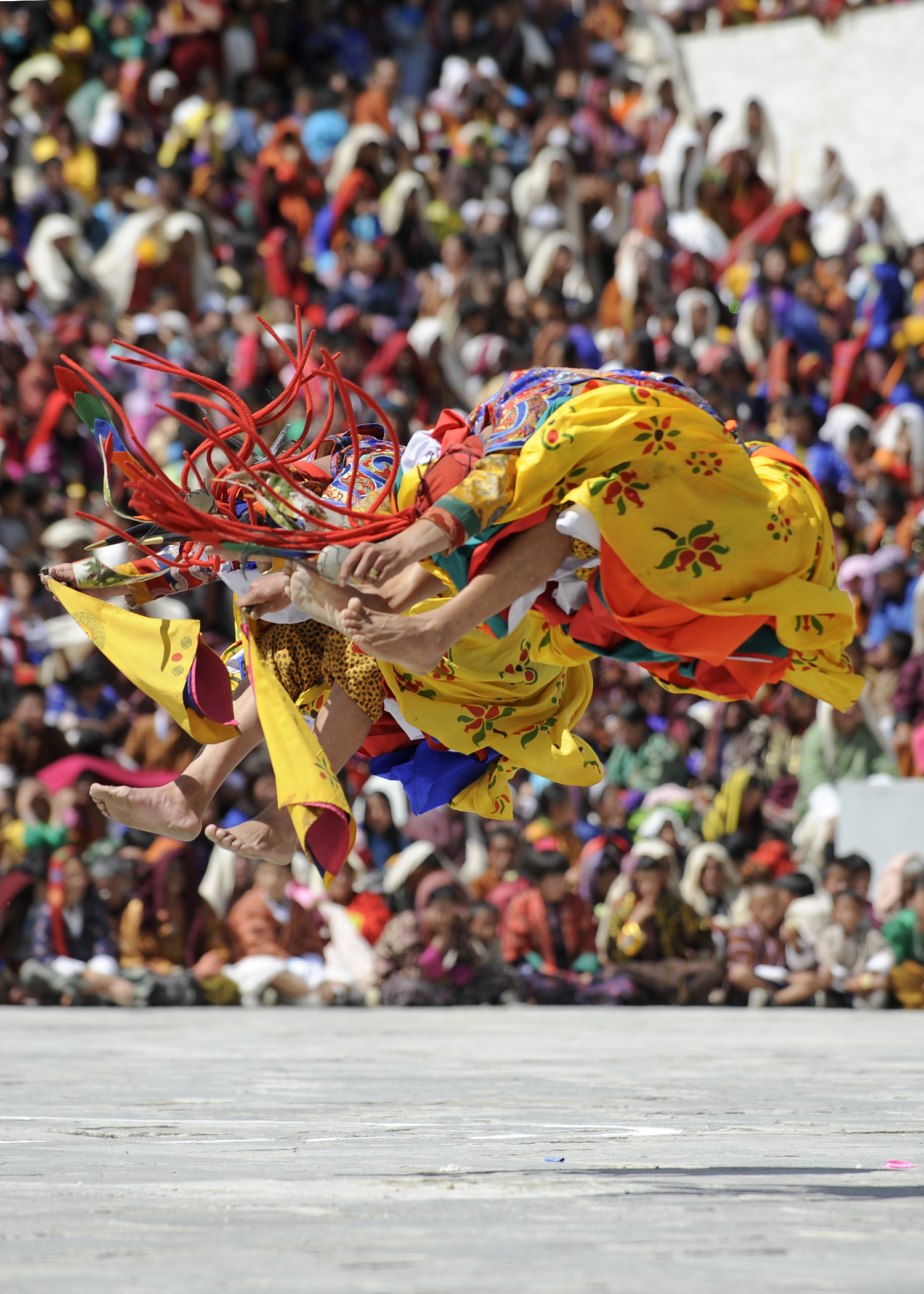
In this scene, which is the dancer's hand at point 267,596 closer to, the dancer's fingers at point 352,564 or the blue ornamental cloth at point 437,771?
the dancer's fingers at point 352,564

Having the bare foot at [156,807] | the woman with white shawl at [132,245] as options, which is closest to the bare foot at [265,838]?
the bare foot at [156,807]

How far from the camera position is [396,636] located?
374cm

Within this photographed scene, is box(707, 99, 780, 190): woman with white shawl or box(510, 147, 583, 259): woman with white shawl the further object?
box(707, 99, 780, 190): woman with white shawl

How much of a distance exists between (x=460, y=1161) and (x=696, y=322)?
9.95m

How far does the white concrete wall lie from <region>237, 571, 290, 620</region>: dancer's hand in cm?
1244

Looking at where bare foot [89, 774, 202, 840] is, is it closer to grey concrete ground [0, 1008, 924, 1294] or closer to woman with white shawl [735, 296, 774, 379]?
grey concrete ground [0, 1008, 924, 1294]

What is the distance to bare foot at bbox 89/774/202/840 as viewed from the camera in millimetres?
4180

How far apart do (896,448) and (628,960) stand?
4130mm

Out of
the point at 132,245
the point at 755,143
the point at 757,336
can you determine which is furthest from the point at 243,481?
the point at 755,143

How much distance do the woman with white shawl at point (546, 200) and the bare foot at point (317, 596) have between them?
11.1 meters

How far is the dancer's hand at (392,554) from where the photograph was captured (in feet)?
12.5

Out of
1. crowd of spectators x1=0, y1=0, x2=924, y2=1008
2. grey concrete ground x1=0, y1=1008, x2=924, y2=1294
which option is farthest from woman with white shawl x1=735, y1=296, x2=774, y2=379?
grey concrete ground x1=0, y1=1008, x2=924, y2=1294

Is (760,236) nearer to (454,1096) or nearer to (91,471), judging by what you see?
(91,471)

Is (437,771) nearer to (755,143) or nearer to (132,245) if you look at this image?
(132,245)
